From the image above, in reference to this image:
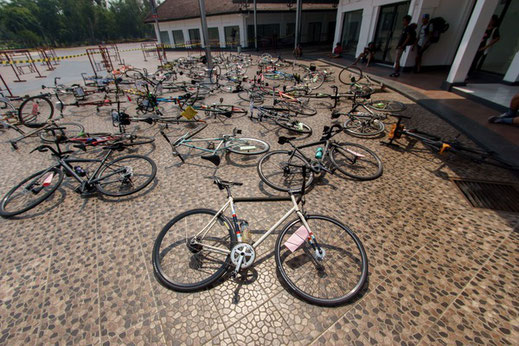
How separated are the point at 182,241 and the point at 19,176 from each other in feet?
13.9

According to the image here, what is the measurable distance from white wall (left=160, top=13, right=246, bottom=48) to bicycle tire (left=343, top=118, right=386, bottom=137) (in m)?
24.8

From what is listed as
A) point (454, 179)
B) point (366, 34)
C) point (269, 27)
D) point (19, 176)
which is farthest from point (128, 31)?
point (454, 179)

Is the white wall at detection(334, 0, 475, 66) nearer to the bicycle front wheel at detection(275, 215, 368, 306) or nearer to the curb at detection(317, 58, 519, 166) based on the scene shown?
the curb at detection(317, 58, 519, 166)

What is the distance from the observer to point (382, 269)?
95.6 inches

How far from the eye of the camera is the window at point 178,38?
32.5m

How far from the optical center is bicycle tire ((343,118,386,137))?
552 centimetres

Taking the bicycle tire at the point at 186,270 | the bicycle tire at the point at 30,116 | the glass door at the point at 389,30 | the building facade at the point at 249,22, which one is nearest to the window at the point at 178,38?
the building facade at the point at 249,22

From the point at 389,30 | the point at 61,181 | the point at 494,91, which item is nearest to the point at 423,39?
the point at 389,30

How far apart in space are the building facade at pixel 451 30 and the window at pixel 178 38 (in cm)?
2613

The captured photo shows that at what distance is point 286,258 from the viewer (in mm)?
2570

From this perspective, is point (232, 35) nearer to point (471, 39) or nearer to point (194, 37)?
point (194, 37)

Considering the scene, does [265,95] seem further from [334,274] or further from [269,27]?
[269,27]

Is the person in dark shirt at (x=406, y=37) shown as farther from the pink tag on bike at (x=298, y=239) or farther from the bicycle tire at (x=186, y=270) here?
the bicycle tire at (x=186, y=270)

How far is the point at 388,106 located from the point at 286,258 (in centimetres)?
688
